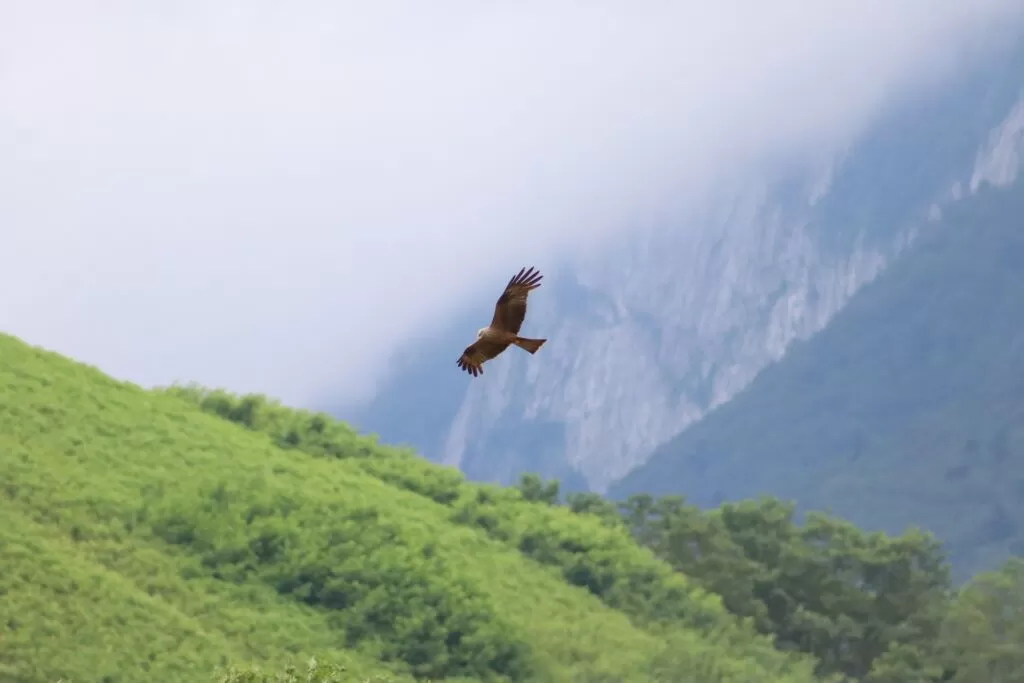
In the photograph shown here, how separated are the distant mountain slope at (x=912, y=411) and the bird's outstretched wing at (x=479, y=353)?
92608mm

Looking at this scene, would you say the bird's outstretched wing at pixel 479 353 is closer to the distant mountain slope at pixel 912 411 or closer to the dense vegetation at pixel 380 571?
the dense vegetation at pixel 380 571

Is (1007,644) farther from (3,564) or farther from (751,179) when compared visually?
(751,179)

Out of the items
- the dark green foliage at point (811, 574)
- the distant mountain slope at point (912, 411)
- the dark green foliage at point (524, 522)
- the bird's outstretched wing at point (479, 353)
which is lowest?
the bird's outstretched wing at point (479, 353)

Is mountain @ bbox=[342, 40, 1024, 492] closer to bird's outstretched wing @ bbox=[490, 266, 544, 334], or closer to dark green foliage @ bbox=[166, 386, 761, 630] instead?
dark green foliage @ bbox=[166, 386, 761, 630]

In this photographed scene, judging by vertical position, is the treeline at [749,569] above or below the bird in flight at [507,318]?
A: above

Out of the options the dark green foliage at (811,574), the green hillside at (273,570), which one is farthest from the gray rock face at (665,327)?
the green hillside at (273,570)

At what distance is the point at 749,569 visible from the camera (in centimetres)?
5412

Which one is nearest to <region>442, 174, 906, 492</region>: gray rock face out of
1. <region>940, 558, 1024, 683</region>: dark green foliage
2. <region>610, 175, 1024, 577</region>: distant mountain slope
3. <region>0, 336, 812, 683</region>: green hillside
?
<region>610, 175, 1024, 577</region>: distant mountain slope

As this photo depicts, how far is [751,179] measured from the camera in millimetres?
164875

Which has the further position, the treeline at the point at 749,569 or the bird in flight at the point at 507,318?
the treeline at the point at 749,569

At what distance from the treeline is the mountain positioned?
8990 centimetres

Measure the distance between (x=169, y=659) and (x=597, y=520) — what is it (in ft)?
62.5

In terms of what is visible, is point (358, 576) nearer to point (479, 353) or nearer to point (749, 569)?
point (749, 569)

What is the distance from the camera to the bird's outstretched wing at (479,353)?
1227 centimetres
